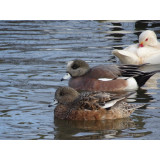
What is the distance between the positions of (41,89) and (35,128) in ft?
8.29

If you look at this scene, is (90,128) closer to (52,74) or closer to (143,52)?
(52,74)

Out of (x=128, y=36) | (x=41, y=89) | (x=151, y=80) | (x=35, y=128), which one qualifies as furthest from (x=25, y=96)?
(x=128, y=36)

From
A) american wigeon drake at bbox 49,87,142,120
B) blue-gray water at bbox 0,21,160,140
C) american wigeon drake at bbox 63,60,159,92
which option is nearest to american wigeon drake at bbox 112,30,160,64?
blue-gray water at bbox 0,21,160,140

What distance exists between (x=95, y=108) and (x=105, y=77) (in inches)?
95.3

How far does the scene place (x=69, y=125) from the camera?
8.37 meters

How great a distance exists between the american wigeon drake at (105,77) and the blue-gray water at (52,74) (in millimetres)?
248

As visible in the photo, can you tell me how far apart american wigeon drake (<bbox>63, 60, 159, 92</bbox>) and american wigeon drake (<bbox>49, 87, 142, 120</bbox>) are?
212cm

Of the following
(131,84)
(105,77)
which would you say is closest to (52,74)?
(105,77)

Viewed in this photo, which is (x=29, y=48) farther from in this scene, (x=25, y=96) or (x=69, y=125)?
(x=69, y=125)

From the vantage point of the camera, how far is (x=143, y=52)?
43.7 ft

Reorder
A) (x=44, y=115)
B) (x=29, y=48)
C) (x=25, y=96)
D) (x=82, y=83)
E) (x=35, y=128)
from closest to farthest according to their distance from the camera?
(x=35, y=128)
(x=44, y=115)
(x=25, y=96)
(x=82, y=83)
(x=29, y=48)

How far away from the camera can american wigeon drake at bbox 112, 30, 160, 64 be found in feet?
43.0

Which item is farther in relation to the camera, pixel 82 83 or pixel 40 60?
pixel 40 60

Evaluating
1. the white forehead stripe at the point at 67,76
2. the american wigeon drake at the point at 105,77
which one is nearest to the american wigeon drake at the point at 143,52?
the american wigeon drake at the point at 105,77
